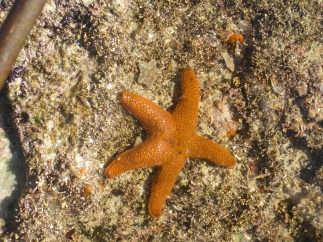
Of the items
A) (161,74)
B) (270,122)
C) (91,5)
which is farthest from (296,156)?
(91,5)

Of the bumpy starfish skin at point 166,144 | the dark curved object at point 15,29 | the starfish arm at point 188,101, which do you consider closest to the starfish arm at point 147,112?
the bumpy starfish skin at point 166,144

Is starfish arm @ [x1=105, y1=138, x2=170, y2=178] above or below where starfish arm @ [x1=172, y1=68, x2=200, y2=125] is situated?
below

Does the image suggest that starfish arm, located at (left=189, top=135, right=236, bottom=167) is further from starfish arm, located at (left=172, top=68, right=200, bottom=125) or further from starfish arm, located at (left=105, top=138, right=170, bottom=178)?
starfish arm, located at (left=105, top=138, right=170, bottom=178)

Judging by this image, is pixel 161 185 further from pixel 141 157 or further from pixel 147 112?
pixel 147 112

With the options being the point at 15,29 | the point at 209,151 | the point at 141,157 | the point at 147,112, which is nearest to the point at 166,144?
the point at 141,157

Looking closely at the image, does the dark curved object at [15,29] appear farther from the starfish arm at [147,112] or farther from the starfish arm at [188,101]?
the starfish arm at [188,101]

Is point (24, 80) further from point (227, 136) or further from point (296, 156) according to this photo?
point (296, 156)

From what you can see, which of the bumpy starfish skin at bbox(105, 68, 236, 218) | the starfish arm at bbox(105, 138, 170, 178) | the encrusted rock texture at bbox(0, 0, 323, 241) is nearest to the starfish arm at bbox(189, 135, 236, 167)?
the bumpy starfish skin at bbox(105, 68, 236, 218)
